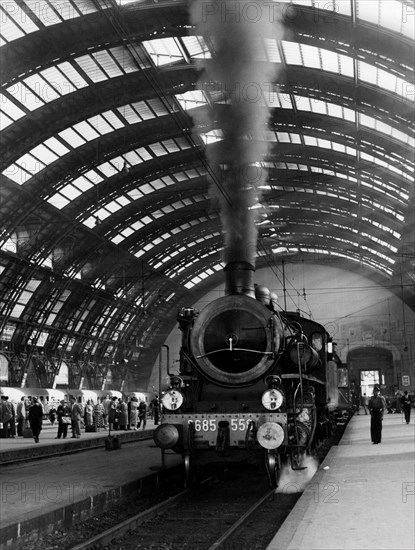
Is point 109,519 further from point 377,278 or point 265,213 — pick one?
point 377,278

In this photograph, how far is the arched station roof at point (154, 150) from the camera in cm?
1938

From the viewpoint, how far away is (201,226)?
43.0 m

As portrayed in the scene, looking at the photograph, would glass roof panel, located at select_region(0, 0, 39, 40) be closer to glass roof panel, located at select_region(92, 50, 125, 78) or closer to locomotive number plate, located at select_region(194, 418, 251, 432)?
glass roof panel, located at select_region(92, 50, 125, 78)

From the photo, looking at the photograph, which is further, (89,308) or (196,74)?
(89,308)

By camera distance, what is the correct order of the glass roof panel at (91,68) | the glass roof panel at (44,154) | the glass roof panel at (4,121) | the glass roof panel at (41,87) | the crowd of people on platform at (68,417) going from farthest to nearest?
the glass roof panel at (44,154) < the glass roof panel at (4,121) < the glass roof panel at (41,87) < the glass roof panel at (91,68) < the crowd of people on platform at (68,417)

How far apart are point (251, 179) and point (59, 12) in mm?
11763

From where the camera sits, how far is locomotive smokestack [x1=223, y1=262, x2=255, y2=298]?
10.6 metres

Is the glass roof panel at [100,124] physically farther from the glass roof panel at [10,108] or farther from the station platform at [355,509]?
the station platform at [355,509]

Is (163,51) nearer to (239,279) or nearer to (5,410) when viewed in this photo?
(5,410)

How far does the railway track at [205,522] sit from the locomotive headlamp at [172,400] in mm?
1336

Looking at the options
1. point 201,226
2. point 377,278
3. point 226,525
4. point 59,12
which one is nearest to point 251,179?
point 226,525

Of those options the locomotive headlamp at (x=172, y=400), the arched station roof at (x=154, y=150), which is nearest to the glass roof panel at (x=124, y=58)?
the arched station roof at (x=154, y=150)

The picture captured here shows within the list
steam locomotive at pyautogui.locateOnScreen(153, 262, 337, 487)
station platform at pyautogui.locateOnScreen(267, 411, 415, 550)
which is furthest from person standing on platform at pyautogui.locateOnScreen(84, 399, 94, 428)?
steam locomotive at pyautogui.locateOnScreen(153, 262, 337, 487)

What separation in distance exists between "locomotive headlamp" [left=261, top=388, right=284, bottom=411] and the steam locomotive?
0.05 ft
